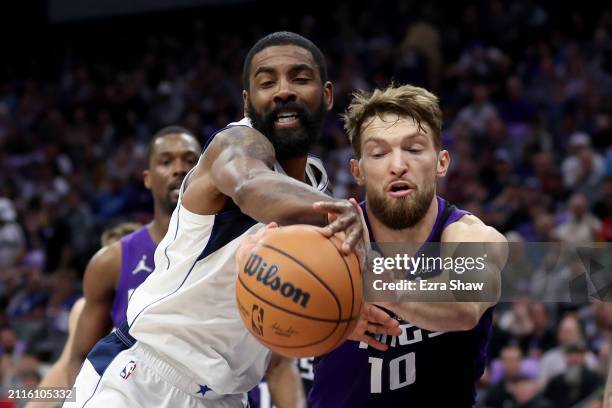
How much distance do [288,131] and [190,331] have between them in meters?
0.80

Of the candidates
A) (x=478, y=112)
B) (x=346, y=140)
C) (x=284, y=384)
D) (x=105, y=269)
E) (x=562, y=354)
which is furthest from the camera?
(x=346, y=140)

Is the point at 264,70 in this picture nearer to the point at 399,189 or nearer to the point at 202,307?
the point at 399,189

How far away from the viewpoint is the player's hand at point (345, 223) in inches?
96.2

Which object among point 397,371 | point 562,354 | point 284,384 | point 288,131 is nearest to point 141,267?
point 284,384

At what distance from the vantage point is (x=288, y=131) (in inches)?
129

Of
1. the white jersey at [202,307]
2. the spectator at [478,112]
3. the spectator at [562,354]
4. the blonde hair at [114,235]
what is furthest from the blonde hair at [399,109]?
the spectator at [478,112]

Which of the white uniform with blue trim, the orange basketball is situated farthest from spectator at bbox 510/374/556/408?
the orange basketball

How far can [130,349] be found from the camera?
11.1 ft

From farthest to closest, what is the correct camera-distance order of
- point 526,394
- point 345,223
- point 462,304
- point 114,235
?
1. point 526,394
2. point 114,235
3. point 462,304
4. point 345,223

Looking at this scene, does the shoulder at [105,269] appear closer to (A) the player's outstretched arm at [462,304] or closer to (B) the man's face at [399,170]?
(B) the man's face at [399,170]

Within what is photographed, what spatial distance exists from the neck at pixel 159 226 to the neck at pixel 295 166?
4.87ft

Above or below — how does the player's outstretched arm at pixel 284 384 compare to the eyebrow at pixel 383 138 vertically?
below

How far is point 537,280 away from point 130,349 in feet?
10.8

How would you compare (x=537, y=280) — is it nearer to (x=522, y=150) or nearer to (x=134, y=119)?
(x=522, y=150)
